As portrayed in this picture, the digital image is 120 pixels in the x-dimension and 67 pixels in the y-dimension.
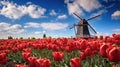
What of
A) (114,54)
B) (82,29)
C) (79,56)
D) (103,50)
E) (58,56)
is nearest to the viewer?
(114,54)

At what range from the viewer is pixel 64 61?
264 inches

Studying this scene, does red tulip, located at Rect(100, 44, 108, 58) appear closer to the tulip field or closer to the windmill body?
the tulip field

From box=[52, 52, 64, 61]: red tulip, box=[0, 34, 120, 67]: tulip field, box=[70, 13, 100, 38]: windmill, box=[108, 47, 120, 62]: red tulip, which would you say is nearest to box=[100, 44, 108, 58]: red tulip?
box=[0, 34, 120, 67]: tulip field

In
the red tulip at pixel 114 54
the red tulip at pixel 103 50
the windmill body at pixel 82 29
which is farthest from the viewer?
the windmill body at pixel 82 29

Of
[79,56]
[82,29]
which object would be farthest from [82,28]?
→ [79,56]

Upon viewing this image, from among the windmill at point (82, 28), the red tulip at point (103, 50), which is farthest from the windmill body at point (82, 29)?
the red tulip at point (103, 50)

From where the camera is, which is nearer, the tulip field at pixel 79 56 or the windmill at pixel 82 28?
the tulip field at pixel 79 56

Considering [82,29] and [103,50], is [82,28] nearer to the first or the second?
[82,29]

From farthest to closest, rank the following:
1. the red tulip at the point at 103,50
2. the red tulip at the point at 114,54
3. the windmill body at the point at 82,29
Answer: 1. the windmill body at the point at 82,29
2. the red tulip at the point at 103,50
3. the red tulip at the point at 114,54

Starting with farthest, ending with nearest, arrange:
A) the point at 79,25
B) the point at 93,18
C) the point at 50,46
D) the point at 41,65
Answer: the point at 93,18 < the point at 79,25 < the point at 50,46 < the point at 41,65

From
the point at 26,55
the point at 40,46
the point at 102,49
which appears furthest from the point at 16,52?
the point at 102,49

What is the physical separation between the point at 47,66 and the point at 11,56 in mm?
6563

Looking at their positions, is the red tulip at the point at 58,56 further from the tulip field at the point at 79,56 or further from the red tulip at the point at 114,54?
the red tulip at the point at 114,54

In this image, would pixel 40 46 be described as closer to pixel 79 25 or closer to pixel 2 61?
pixel 2 61
